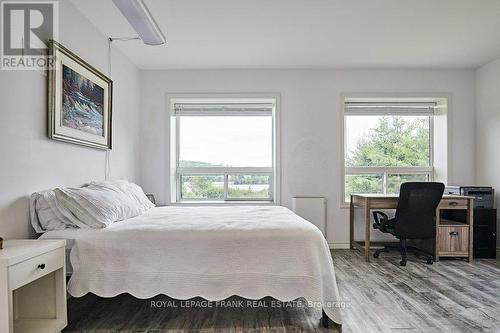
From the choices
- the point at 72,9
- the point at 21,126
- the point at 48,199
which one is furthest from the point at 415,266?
the point at 72,9

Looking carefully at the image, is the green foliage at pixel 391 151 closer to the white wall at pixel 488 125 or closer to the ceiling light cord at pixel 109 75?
the white wall at pixel 488 125

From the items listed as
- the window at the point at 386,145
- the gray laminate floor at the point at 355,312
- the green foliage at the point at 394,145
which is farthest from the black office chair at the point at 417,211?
the green foliage at the point at 394,145

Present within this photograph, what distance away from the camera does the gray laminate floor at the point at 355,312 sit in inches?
88.6

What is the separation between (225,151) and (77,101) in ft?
7.78

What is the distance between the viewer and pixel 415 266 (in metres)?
3.76

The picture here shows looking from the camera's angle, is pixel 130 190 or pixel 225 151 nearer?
pixel 130 190

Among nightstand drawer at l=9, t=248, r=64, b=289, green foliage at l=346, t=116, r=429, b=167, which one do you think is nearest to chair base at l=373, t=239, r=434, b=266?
green foliage at l=346, t=116, r=429, b=167

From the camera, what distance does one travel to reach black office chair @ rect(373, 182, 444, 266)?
3777mm

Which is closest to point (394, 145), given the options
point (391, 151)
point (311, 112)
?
point (391, 151)

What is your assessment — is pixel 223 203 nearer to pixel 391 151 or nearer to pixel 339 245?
pixel 339 245

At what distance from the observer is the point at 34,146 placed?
242 centimetres

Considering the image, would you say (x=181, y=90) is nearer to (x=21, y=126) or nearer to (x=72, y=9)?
(x=72, y=9)

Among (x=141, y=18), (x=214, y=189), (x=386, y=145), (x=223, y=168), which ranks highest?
(x=141, y=18)

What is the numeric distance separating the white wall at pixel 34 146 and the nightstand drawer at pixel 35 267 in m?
0.43
